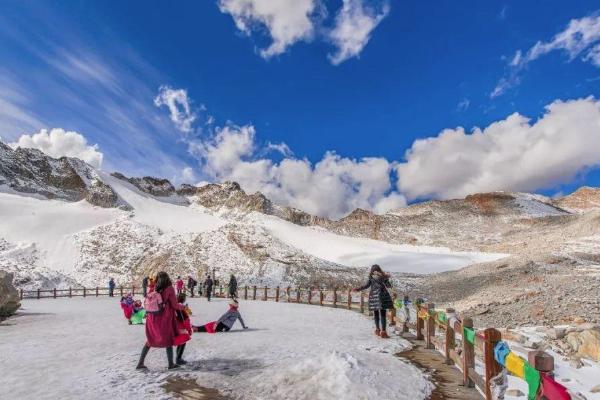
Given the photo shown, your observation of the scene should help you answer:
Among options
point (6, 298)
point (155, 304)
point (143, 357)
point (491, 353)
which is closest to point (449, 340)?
point (491, 353)

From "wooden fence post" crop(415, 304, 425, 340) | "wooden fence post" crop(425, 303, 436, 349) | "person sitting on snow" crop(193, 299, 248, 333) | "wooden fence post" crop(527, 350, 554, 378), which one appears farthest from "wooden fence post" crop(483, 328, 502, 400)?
"person sitting on snow" crop(193, 299, 248, 333)

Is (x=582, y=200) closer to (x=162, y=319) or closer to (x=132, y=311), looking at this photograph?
(x=132, y=311)

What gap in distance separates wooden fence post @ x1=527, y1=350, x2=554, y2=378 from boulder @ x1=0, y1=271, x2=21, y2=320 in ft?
68.3

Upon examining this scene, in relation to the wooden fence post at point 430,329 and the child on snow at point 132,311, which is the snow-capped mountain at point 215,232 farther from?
the wooden fence post at point 430,329

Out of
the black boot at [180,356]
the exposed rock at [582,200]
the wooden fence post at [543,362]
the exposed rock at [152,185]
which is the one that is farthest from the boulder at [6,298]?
the exposed rock at [582,200]

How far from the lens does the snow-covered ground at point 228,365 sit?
6629 mm

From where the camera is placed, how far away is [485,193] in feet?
374

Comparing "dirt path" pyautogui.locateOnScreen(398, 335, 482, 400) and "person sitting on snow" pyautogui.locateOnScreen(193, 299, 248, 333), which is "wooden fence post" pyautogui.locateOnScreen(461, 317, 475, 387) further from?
"person sitting on snow" pyautogui.locateOnScreen(193, 299, 248, 333)

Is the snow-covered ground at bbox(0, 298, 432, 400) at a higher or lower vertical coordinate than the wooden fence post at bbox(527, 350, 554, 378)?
lower

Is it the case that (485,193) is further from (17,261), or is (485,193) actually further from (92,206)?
(17,261)

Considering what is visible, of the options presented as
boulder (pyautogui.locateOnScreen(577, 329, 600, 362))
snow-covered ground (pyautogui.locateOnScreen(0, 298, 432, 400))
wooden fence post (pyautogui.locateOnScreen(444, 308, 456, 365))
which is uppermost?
wooden fence post (pyautogui.locateOnScreen(444, 308, 456, 365))

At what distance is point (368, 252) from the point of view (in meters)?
64.8

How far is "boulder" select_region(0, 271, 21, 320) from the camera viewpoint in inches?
729

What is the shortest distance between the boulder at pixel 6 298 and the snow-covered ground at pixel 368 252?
42740 mm
